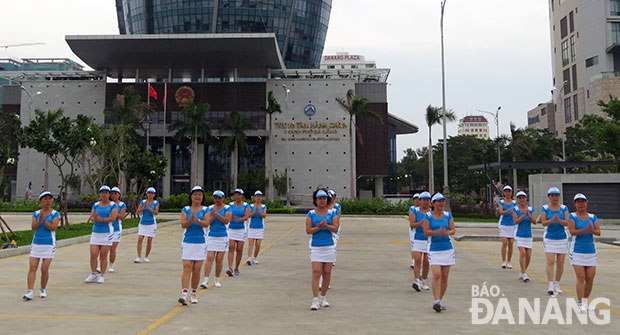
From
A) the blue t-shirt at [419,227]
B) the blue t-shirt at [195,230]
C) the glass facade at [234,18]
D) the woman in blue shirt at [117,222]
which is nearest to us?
the blue t-shirt at [195,230]

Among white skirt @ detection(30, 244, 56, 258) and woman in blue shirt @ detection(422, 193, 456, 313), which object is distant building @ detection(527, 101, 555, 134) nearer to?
woman in blue shirt @ detection(422, 193, 456, 313)

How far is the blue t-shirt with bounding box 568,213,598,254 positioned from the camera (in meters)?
6.93

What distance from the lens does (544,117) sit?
112812mm

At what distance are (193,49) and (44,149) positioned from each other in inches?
1515

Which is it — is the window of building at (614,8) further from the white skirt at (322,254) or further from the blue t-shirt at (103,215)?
the blue t-shirt at (103,215)

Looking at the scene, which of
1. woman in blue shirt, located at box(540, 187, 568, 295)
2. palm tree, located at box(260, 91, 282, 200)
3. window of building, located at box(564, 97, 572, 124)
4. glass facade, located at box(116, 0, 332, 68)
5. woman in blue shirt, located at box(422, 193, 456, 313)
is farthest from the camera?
window of building, located at box(564, 97, 572, 124)

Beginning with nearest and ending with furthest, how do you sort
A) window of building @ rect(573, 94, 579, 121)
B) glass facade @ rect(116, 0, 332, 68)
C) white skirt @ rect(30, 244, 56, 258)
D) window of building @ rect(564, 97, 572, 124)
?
1. white skirt @ rect(30, 244, 56, 258)
2. glass facade @ rect(116, 0, 332, 68)
3. window of building @ rect(573, 94, 579, 121)
4. window of building @ rect(564, 97, 572, 124)

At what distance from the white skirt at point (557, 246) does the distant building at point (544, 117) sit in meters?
114

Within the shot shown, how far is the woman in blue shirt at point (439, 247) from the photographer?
6.70 metres

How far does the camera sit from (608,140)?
104ft

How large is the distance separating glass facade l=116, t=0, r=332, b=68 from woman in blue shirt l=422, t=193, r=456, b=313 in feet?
215

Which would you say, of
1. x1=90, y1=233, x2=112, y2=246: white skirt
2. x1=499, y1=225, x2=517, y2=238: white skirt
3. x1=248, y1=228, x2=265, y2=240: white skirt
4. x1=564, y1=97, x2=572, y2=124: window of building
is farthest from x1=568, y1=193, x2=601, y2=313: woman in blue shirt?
x1=564, y1=97, x2=572, y2=124: window of building

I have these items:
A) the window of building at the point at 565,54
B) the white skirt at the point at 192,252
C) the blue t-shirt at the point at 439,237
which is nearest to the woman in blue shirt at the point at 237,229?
the white skirt at the point at 192,252

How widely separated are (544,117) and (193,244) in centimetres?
12396
